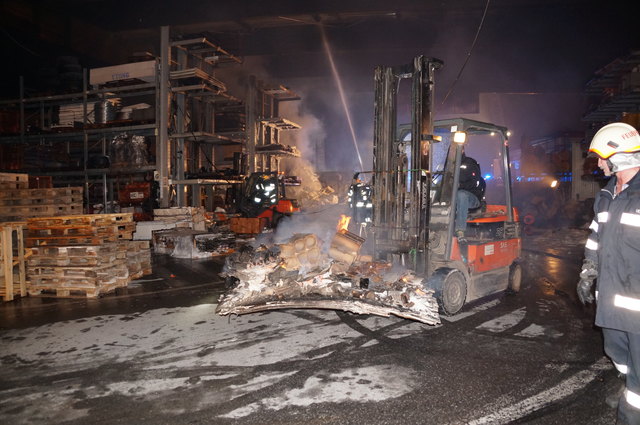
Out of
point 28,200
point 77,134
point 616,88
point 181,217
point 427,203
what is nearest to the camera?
point 427,203

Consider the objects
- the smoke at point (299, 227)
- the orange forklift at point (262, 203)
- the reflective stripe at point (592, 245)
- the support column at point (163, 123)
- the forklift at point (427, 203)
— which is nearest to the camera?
the reflective stripe at point (592, 245)

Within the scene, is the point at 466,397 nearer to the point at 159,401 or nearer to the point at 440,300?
the point at 440,300

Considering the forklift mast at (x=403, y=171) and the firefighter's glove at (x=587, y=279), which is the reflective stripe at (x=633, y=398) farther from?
the forklift mast at (x=403, y=171)

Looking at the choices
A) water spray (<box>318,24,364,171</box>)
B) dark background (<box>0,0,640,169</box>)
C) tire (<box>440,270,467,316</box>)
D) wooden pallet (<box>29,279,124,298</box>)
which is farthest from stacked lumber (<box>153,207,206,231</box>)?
water spray (<box>318,24,364,171</box>)

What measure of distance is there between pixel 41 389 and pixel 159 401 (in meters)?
1.25

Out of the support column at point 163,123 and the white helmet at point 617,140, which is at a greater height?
the support column at point 163,123

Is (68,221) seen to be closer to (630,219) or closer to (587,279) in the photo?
(587,279)

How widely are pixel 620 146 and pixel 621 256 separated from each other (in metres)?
0.87

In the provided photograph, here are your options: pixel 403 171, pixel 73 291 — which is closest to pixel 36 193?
pixel 73 291

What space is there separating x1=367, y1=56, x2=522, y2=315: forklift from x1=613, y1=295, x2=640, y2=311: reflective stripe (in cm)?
240

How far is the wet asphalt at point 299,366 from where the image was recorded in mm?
3254

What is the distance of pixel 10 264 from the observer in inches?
276

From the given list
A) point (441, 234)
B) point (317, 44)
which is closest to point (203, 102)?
point (317, 44)

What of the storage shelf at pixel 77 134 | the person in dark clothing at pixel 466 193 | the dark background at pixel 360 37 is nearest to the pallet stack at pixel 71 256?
the person in dark clothing at pixel 466 193
